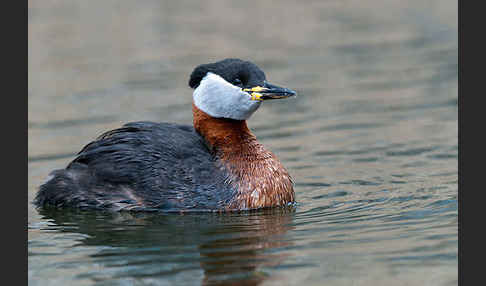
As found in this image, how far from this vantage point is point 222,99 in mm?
9133

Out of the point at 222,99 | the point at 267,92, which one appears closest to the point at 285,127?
the point at 222,99

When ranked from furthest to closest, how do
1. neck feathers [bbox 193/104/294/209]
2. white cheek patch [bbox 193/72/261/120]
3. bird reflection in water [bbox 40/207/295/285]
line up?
neck feathers [bbox 193/104/294/209] < white cheek patch [bbox 193/72/261/120] < bird reflection in water [bbox 40/207/295/285]

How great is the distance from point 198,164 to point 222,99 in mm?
713

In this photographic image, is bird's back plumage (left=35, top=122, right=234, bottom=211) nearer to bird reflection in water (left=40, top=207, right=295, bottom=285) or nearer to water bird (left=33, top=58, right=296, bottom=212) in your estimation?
water bird (left=33, top=58, right=296, bottom=212)

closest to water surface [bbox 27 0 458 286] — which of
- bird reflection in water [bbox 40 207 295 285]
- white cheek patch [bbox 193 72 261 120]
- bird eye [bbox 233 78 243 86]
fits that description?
bird reflection in water [bbox 40 207 295 285]

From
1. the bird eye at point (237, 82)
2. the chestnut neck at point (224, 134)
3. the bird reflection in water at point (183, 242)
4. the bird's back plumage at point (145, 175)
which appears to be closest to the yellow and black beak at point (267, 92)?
the bird eye at point (237, 82)

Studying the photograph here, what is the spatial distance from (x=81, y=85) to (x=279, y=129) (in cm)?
476

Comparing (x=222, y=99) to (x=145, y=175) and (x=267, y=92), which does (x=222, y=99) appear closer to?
(x=267, y=92)

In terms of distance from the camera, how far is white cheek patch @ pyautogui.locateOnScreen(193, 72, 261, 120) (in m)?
9.07

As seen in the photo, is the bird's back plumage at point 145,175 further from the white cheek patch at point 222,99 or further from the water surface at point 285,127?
the white cheek patch at point 222,99

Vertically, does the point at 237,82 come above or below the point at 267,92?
above

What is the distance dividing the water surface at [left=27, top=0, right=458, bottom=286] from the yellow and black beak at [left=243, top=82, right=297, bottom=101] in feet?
3.90

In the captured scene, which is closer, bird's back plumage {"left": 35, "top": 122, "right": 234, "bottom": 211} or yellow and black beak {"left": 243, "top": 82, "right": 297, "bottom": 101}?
yellow and black beak {"left": 243, "top": 82, "right": 297, "bottom": 101}

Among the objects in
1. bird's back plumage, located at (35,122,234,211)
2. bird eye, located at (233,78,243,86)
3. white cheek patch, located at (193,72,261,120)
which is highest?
bird eye, located at (233,78,243,86)
